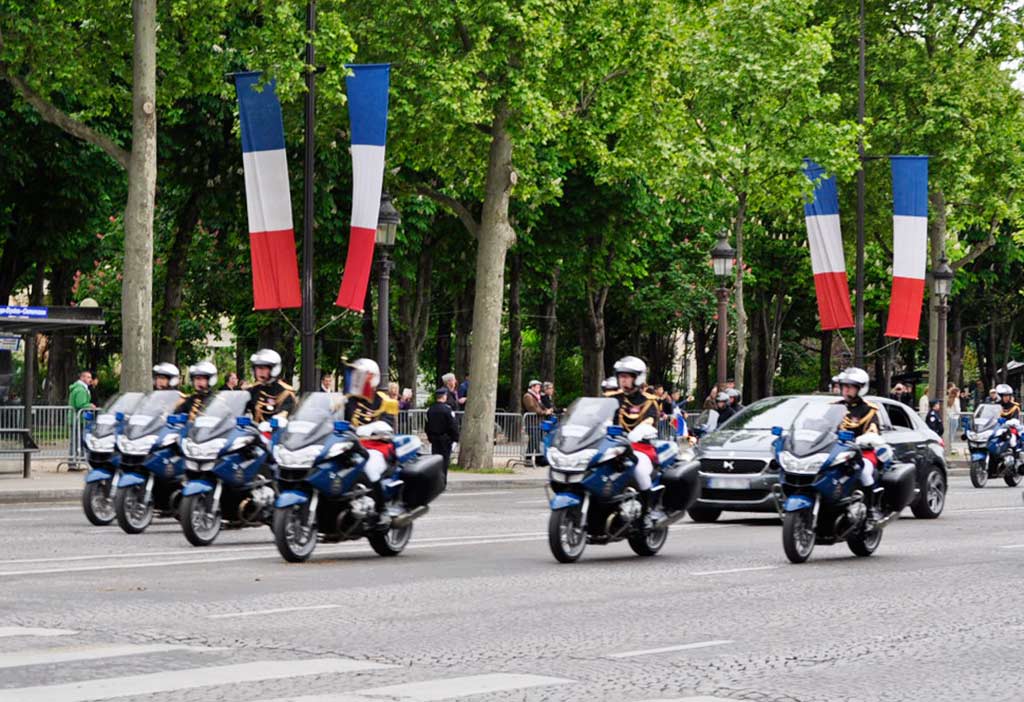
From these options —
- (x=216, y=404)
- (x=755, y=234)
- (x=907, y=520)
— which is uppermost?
(x=755, y=234)

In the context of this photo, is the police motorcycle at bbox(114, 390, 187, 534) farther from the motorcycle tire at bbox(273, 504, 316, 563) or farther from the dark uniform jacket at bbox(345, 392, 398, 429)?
the motorcycle tire at bbox(273, 504, 316, 563)

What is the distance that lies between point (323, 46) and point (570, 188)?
62.7 feet

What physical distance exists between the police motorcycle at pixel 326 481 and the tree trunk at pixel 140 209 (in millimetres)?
→ 13180

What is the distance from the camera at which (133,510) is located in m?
18.5

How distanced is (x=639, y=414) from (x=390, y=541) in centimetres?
253

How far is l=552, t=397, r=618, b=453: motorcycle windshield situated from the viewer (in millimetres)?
15547

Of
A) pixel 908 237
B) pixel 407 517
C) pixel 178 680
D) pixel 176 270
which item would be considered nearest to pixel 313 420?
pixel 407 517

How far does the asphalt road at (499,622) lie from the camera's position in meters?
8.73

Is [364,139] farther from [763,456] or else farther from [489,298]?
[763,456]

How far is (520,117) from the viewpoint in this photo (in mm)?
32875

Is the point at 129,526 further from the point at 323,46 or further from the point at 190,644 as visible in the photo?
the point at 323,46

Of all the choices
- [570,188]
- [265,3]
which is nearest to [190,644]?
[265,3]

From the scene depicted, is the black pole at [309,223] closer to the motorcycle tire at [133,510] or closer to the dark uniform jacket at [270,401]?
the dark uniform jacket at [270,401]

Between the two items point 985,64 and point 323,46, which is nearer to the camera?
point 323,46
